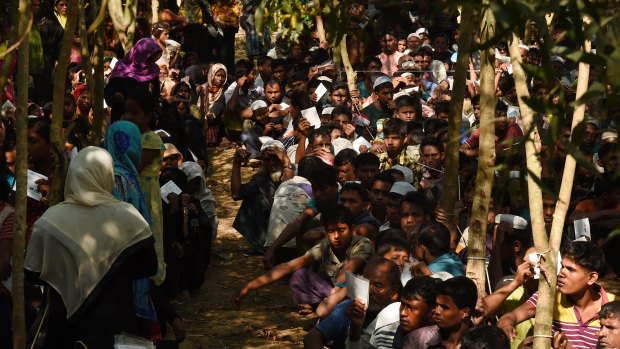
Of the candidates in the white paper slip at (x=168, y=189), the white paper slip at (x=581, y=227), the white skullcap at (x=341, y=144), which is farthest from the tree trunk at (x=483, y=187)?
the white skullcap at (x=341, y=144)

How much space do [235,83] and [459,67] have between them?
27.0ft

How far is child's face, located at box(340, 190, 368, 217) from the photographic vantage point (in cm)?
939

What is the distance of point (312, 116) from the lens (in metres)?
13.4

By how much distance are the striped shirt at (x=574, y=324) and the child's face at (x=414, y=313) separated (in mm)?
775

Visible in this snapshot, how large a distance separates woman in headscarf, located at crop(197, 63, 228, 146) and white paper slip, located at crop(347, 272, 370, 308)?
9.19 m

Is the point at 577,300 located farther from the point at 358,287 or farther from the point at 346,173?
the point at 346,173

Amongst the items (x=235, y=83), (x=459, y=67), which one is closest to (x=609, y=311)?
(x=459, y=67)

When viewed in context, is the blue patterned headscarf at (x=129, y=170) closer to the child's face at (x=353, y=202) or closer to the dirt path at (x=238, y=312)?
the dirt path at (x=238, y=312)

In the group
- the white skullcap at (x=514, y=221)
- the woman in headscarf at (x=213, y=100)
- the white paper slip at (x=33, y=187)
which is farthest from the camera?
the woman in headscarf at (x=213, y=100)

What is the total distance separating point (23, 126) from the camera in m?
6.17

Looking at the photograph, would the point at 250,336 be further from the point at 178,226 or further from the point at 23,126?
the point at 23,126

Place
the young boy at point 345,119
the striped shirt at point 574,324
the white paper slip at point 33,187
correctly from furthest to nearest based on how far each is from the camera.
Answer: the young boy at point 345,119 < the white paper slip at point 33,187 < the striped shirt at point 574,324

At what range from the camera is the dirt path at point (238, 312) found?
9.22 meters

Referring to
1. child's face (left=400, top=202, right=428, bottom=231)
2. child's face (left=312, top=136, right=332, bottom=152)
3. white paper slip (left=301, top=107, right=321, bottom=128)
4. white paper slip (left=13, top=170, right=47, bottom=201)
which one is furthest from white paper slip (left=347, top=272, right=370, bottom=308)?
white paper slip (left=301, top=107, right=321, bottom=128)
